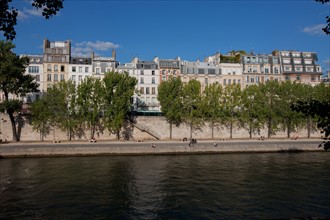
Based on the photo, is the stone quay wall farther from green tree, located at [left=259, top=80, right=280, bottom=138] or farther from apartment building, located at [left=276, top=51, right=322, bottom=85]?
apartment building, located at [left=276, top=51, right=322, bottom=85]

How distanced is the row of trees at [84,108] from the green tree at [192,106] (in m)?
10.1

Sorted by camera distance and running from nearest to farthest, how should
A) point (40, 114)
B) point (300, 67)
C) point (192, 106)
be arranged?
point (40, 114) < point (192, 106) < point (300, 67)

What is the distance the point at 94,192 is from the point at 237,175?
13845mm

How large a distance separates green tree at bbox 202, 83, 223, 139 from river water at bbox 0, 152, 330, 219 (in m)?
18.0

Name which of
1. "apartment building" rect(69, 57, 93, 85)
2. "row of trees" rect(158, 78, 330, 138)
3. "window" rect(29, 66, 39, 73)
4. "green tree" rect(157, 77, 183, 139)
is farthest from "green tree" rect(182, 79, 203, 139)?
"window" rect(29, 66, 39, 73)

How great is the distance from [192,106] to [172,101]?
12.5 feet

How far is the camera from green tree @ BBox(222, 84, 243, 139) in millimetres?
58438

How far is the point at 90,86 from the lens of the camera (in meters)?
54.9

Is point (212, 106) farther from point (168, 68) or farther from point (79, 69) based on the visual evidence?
point (79, 69)

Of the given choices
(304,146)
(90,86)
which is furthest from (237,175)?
(90,86)

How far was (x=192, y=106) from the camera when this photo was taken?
191ft

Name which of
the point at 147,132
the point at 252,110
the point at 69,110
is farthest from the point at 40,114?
the point at 252,110

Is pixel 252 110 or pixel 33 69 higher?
pixel 33 69

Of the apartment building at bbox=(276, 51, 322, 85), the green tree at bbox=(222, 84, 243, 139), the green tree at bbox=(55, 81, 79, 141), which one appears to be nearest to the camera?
the green tree at bbox=(55, 81, 79, 141)
